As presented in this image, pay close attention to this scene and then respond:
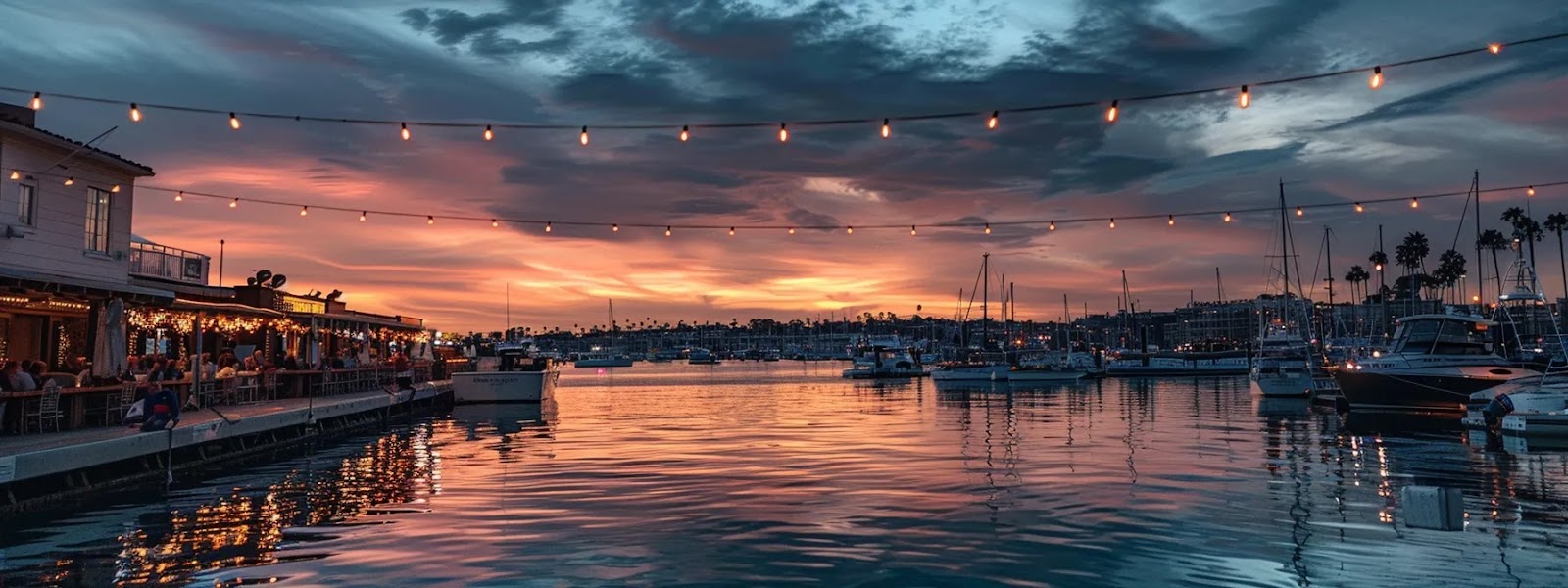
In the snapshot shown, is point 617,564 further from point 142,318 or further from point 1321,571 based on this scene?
point 142,318

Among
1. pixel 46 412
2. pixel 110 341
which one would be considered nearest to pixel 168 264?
pixel 110 341

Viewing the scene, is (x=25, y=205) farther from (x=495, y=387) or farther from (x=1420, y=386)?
(x=1420, y=386)

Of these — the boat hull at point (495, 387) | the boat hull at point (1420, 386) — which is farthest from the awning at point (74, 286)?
the boat hull at point (1420, 386)

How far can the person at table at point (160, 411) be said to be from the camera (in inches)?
808

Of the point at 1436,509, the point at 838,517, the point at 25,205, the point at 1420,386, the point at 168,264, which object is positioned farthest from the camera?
the point at 1420,386

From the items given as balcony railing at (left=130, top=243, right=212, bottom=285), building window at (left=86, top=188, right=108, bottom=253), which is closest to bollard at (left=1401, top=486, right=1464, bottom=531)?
building window at (left=86, top=188, right=108, bottom=253)

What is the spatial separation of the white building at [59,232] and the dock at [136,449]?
3.76 metres

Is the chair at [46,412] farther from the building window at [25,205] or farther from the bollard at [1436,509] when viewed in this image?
the bollard at [1436,509]

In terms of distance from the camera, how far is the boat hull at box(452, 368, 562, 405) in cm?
5300

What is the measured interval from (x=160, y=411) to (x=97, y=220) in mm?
11241

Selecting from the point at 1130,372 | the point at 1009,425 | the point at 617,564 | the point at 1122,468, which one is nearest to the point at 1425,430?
the point at 1009,425

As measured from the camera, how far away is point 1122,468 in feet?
74.8

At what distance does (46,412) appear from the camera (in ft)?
66.0

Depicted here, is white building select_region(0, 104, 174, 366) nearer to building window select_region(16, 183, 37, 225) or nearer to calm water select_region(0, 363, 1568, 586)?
building window select_region(16, 183, 37, 225)
